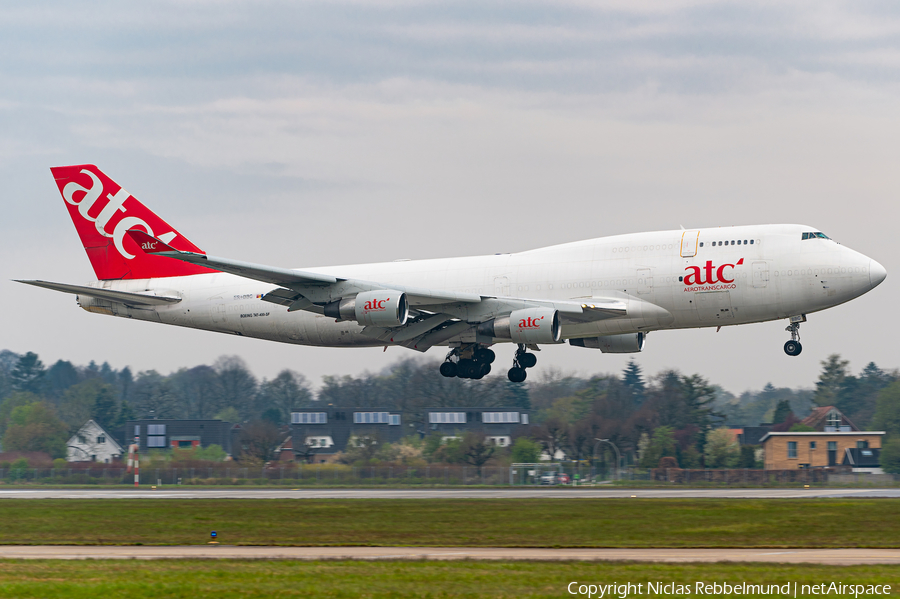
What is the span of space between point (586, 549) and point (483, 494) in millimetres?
18855

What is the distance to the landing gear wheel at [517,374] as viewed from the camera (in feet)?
164

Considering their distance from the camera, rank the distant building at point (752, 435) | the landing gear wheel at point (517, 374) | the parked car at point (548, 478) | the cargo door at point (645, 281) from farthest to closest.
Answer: the distant building at point (752, 435)
the parked car at point (548, 478)
the landing gear wheel at point (517, 374)
the cargo door at point (645, 281)

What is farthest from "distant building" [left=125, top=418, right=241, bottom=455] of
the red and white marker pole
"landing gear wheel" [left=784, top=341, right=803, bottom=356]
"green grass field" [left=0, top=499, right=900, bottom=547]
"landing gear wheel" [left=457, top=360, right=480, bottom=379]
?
"landing gear wheel" [left=784, top=341, right=803, bottom=356]

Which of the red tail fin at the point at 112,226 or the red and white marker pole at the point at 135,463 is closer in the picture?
the red tail fin at the point at 112,226

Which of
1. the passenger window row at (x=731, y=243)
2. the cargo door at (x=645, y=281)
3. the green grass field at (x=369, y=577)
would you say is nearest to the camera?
the green grass field at (x=369, y=577)

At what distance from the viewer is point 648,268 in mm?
42844

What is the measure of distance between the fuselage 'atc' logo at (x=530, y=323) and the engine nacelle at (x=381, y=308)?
4.84 meters

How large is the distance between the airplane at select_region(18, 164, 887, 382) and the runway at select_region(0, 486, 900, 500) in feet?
19.7

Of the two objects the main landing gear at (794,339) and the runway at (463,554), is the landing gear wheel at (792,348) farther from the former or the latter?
the runway at (463,554)

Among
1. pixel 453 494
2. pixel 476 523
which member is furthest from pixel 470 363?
pixel 476 523

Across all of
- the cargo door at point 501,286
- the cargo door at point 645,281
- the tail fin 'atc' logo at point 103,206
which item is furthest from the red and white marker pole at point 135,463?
the cargo door at point 645,281

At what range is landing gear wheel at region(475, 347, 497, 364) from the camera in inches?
1971

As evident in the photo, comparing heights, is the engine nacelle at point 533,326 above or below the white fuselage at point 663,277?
below

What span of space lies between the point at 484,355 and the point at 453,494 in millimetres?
7077
